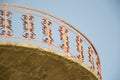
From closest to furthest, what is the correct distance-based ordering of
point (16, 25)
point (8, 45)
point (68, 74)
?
point (8, 45), point (68, 74), point (16, 25)

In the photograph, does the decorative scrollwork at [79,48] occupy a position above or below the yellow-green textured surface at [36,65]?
above

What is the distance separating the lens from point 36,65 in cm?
1006

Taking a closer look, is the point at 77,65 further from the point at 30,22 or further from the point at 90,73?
the point at 30,22

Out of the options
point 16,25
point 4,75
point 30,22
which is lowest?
point 4,75

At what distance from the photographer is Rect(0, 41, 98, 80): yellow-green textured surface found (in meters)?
9.52

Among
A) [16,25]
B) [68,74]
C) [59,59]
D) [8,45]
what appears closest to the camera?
[8,45]

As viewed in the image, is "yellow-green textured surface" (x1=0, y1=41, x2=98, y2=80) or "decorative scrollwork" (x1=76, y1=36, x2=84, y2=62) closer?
"yellow-green textured surface" (x1=0, y1=41, x2=98, y2=80)

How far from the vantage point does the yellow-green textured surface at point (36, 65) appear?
952 centimetres

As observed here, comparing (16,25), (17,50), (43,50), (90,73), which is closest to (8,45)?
(17,50)

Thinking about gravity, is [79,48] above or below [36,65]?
above

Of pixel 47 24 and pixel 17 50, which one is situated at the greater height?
pixel 47 24

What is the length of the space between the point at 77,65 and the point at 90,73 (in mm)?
601

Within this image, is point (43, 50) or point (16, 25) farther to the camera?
point (16, 25)

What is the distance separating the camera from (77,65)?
1014cm
